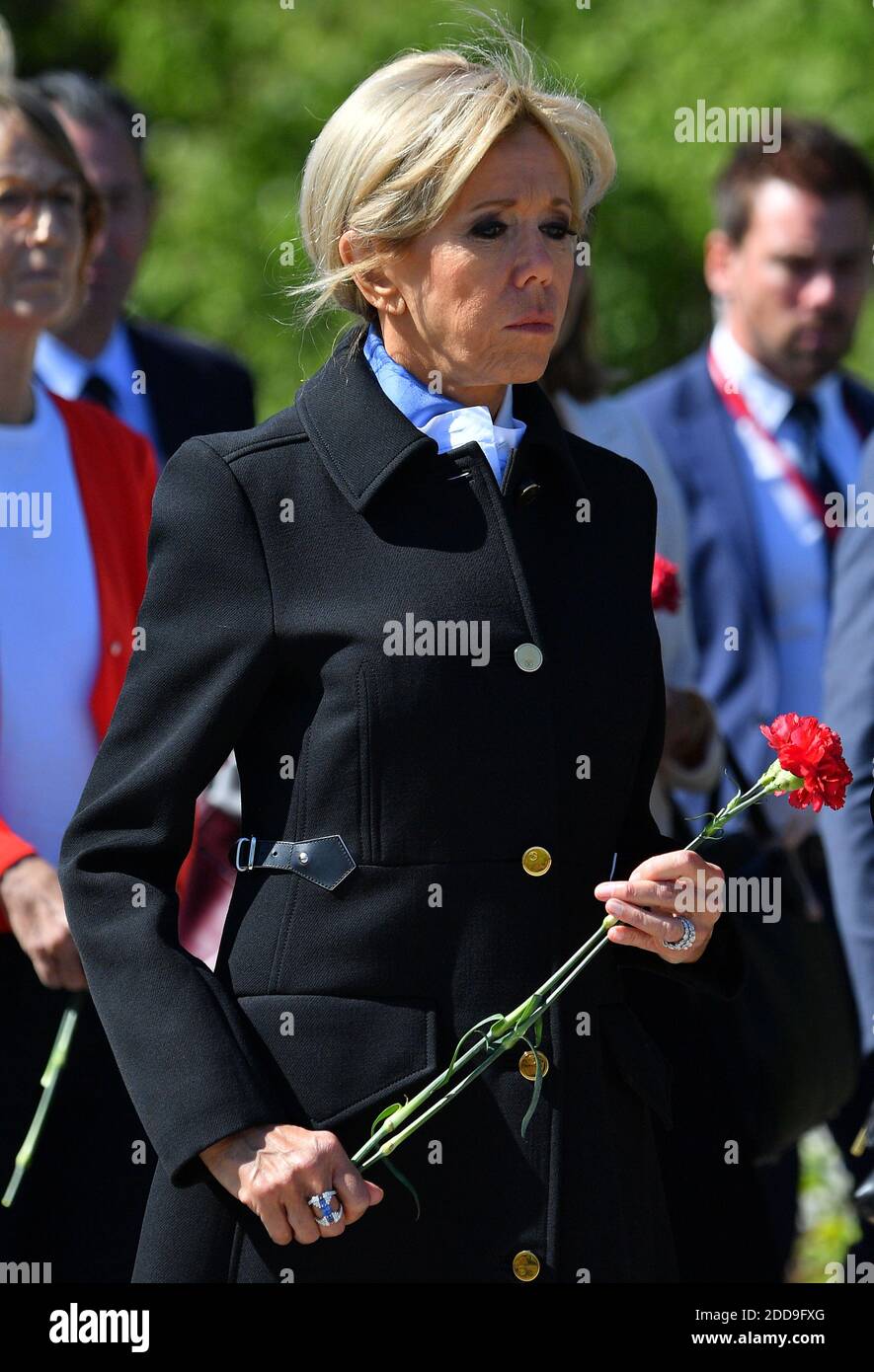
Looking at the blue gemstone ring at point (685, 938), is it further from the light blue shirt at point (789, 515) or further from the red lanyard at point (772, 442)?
the red lanyard at point (772, 442)

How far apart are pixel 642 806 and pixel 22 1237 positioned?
1492 millimetres

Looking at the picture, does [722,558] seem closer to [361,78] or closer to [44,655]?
[44,655]

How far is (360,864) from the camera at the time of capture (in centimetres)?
241

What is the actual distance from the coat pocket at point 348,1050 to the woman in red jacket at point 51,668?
106 centimetres

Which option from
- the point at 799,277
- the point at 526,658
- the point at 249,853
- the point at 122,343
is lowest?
the point at 249,853

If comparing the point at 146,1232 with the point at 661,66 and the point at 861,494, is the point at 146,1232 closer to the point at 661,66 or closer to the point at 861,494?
the point at 861,494

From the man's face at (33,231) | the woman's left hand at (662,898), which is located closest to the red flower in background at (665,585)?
the man's face at (33,231)

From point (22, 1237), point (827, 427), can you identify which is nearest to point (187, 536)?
point (22, 1237)

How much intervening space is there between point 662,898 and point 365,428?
2.11 feet

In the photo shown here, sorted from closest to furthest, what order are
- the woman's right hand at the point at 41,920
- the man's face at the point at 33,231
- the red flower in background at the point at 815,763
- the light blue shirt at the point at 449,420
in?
the red flower in background at the point at 815,763
the light blue shirt at the point at 449,420
the woman's right hand at the point at 41,920
the man's face at the point at 33,231

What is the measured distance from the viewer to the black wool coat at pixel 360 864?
7.84 feet

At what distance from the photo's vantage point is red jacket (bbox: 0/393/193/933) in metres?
3.70

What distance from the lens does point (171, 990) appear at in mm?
2350

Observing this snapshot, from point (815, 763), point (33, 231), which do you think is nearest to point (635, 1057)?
point (815, 763)
